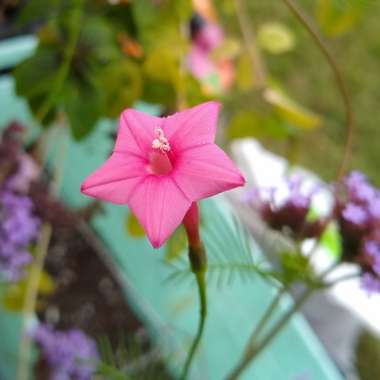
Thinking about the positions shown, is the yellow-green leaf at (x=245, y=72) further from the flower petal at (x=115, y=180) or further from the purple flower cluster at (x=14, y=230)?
the flower petal at (x=115, y=180)

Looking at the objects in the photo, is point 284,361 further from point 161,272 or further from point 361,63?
point 361,63

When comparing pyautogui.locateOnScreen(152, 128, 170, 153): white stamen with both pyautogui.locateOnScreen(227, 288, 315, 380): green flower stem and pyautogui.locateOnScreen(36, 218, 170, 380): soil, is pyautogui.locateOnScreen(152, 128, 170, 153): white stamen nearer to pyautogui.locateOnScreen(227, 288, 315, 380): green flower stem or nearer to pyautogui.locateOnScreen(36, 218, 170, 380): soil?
pyautogui.locateOnScreen(227, 288, 315, 380): green flower stem

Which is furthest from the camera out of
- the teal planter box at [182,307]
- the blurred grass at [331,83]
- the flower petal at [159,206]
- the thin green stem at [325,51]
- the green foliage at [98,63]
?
the blurred grass at [331,83]

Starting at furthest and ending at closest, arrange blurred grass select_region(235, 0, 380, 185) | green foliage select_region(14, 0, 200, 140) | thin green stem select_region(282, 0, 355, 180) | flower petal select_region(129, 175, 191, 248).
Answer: blurred grass select_region(235, 0, 380, 185) → green foliage select_region(14, 0, 200, 140) → thin green stem select_region(282, 0, 355, 180) → flower petal select_region(129, 175, 191, 248)

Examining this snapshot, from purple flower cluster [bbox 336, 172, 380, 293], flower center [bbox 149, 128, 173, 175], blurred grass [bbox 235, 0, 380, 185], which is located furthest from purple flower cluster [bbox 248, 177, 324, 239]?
blurred grass [bbox 235, 0, 380, 185]

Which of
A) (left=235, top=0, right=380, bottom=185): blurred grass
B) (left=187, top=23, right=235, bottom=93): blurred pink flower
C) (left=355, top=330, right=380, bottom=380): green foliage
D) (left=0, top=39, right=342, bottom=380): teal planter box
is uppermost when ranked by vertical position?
(left=187, top=23, right=235, bottom=93): blurred pink flower

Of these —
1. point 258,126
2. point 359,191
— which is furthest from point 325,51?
point 258,126

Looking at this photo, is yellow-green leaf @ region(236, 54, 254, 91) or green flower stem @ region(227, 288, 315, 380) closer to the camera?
green flower stem @ region(227, 288, 315, 380)

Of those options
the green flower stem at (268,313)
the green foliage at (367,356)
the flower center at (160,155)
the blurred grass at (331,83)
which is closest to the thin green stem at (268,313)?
the green flower stem at (268,313)
